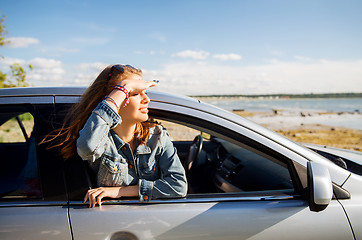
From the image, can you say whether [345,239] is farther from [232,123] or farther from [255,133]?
[232,123]

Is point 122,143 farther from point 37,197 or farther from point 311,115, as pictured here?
point 311,115

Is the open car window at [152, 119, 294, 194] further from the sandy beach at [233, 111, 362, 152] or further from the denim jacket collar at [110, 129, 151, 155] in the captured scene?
the sandy beach at [233, 111, 362, 152]

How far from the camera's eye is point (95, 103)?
1469mm

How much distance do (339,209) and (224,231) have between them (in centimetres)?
65

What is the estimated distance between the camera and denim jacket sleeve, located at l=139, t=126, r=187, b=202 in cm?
137

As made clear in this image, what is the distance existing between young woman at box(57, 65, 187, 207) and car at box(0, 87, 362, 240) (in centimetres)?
6

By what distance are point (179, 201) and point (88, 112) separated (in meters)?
0.70

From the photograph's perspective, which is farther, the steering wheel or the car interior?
the steering wheel

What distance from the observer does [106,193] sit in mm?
1332

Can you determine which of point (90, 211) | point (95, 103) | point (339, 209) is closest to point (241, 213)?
point (339, 209)

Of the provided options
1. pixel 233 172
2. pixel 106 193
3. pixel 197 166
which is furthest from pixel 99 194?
pixel 197 166

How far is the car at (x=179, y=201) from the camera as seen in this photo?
1.25m

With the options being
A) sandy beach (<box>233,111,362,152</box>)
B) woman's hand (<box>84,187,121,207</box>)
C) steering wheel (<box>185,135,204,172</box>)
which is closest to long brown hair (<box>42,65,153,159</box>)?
woman's hand (<box>84,187,121,207</box>)

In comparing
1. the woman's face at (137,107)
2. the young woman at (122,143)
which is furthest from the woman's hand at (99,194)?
the woman's face at (137,107)
